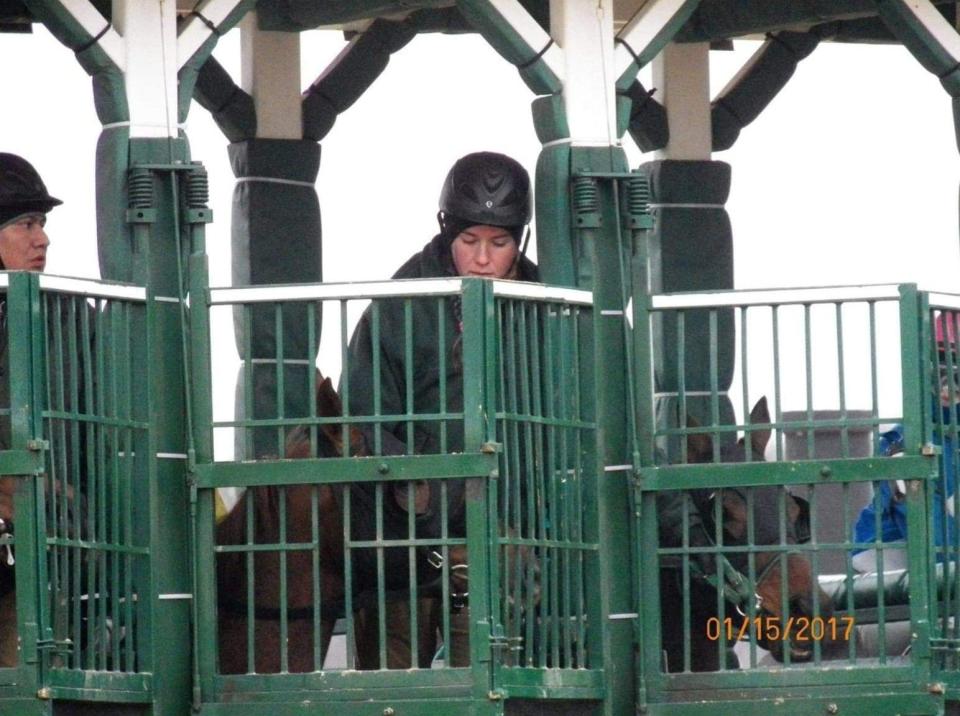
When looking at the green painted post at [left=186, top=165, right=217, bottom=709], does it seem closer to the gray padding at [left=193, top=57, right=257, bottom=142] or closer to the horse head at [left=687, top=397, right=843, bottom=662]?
the horse head at [left=687, top=397, right=843, bottom=662]

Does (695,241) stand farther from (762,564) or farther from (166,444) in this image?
(166,444)

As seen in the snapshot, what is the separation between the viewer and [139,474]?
11.6m

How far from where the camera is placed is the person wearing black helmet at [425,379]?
457 inches

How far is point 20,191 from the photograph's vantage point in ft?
40.3

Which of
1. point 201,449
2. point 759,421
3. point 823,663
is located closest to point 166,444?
point 201,449

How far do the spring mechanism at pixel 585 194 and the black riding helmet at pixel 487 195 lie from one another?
435mm

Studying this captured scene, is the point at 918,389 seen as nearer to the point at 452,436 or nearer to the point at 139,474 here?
the point at 452,436

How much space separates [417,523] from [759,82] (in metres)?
4.42

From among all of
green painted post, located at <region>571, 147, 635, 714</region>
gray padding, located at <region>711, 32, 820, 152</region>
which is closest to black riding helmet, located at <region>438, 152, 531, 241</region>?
green painted post, located at <region>571, 147, 635, 714</region>

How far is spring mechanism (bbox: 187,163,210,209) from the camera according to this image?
11781 mm

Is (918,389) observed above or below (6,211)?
below

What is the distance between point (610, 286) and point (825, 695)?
1837 mm

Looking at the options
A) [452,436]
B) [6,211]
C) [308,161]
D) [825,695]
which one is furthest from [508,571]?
[308,161]

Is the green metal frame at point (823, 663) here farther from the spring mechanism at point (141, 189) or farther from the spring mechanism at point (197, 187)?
the spring mechanism at point (141, 189)
